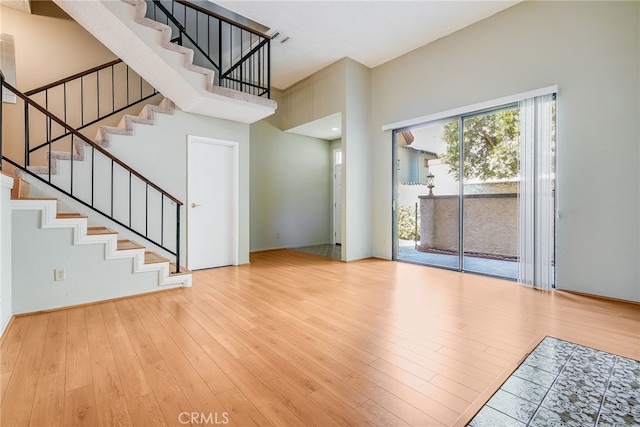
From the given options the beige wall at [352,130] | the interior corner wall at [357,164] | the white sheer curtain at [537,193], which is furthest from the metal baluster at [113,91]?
the white sheer curtain at [537,193]

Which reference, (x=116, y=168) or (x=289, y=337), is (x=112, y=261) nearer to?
(x=116, y=168)

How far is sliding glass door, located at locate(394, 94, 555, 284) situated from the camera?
3658 millimetres

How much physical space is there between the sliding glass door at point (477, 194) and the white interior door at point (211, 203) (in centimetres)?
301

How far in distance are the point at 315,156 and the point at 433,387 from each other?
6.33 m

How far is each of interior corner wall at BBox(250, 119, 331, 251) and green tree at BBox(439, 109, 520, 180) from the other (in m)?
3.52

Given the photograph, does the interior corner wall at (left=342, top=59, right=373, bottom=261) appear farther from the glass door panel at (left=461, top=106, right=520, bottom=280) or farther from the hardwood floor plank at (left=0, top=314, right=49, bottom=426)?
the hardwood floor plank at (left=0, top=314, right=49, bottom=426)

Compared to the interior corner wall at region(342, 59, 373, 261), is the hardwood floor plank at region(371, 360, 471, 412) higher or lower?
lower

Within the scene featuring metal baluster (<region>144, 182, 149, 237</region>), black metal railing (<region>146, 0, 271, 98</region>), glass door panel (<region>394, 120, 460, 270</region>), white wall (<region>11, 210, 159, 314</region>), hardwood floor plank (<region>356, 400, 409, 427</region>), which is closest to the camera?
hardwood floor plank (<region>356, 400, 409, 427</region>)

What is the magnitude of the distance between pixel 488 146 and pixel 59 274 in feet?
18.5

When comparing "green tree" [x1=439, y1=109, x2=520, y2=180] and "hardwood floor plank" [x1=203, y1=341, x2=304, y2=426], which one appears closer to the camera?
"hardwood floor plank" [x1=203, y1=341, x2=304, y2=426]

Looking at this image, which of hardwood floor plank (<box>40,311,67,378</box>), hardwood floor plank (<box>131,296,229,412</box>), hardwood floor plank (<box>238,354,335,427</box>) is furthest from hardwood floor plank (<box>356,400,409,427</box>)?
hardwood floor plank (<box>40,311,67,378</box>)

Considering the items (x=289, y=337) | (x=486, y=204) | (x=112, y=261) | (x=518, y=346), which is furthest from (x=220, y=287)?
(x=486, y=204)

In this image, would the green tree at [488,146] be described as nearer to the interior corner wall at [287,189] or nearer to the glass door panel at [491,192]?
the glass door panel at [491,192]

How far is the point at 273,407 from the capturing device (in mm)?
1546
